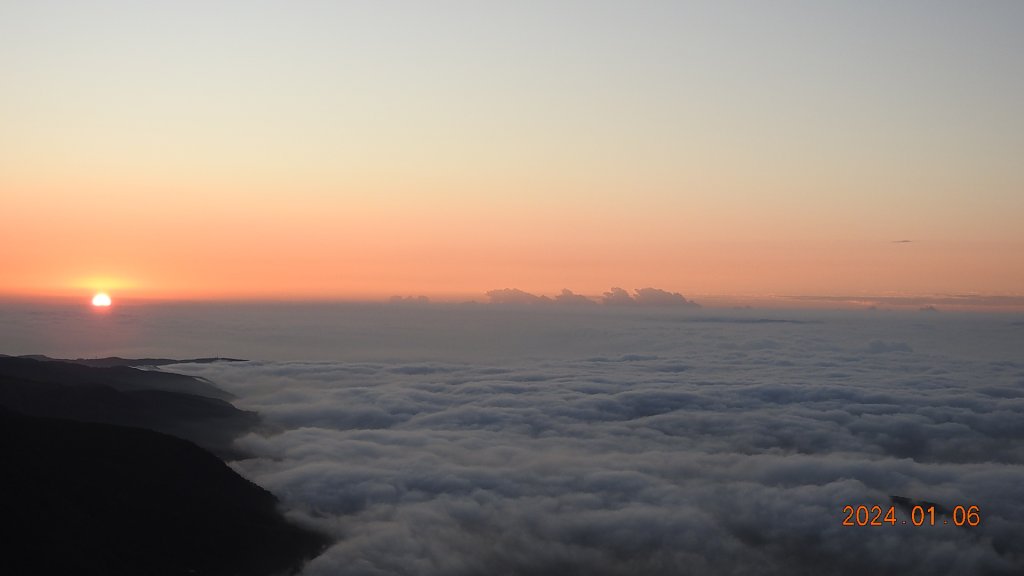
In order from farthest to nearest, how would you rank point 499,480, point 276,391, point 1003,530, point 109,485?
point 276,391 → point 499,480 → point 1003,530 → point 109,485

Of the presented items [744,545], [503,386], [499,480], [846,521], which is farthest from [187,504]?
[503,386]

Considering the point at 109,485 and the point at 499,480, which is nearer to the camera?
the point at 109,485

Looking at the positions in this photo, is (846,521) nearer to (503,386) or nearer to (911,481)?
(911,481)

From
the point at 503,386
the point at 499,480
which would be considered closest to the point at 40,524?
the point at 499,480

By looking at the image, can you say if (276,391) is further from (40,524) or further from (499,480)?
(40,524)

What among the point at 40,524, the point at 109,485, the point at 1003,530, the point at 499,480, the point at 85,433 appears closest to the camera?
the point at 40,524

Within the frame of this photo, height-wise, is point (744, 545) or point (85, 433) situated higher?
point (85, 433)

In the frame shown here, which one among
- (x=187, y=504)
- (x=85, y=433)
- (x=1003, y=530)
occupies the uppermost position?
(x=85, y=433)
